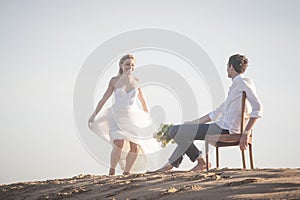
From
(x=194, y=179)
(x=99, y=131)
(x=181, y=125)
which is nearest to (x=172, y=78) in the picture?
(x=99, y=131)

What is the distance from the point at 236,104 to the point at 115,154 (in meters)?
2.48

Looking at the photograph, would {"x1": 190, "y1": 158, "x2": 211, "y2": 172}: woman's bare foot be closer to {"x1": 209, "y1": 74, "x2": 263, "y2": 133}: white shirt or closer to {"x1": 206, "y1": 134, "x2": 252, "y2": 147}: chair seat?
{"x1": 206, "y1": 134, "x2": 252, "y2": 147}: chair seat

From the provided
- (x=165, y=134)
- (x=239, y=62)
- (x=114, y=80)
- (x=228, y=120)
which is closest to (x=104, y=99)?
(x=114, y=80)

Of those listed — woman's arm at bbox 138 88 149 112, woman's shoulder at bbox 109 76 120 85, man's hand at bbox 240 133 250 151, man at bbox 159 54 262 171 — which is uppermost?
woman's shoulder at bbox 109 76 120 85

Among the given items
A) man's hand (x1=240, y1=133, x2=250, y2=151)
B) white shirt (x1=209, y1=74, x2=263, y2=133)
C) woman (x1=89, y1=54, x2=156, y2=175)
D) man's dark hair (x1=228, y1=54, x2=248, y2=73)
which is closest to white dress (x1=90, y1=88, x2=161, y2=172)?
woman (x1=89, y1=54, x2=156, y2=175)

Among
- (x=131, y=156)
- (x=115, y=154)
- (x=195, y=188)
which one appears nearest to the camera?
(x=195, y=188)

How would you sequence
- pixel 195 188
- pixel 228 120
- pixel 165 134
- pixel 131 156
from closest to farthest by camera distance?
1. pixel 195 188
2. pixel 228 120
3. pixel 165 134
4. pixel 131 156

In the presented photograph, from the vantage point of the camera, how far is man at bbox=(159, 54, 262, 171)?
6164 mm

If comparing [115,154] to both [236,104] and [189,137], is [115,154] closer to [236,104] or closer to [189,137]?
[189,137]

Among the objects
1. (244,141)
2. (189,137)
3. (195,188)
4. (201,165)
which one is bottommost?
(195,188)

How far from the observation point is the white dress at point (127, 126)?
27.0 ft

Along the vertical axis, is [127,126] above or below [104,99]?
below

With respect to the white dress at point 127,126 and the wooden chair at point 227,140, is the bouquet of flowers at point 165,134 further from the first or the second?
the white dress at point 127,126

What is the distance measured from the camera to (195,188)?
423 centimetres
